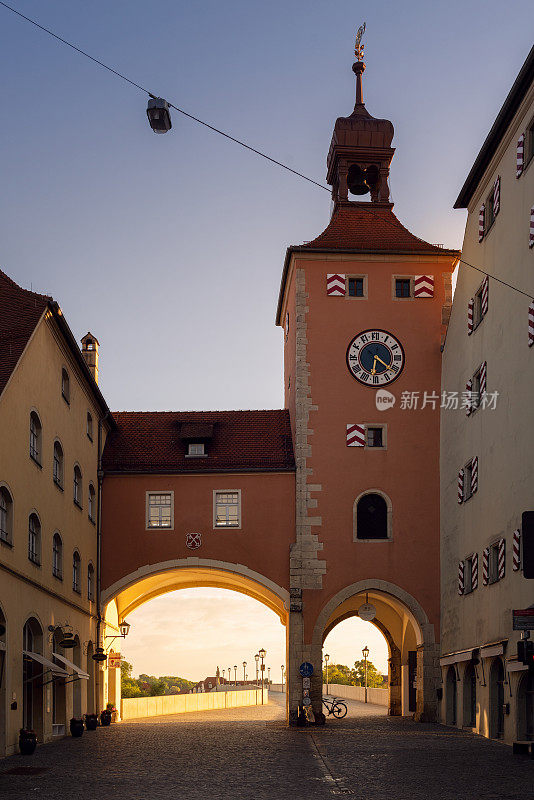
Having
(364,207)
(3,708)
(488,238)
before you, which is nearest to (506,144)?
(488,238)

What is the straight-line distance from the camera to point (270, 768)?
68.3 ft

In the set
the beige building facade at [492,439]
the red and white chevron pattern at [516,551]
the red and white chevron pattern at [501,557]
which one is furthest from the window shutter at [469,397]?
the red and white chevron pattern at [516,551]

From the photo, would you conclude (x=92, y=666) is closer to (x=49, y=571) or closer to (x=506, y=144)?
(x=49, y=571)

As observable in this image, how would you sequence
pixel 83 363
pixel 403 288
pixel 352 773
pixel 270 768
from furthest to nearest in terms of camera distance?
1. pixel 403 288
2. pixel 83 363
3. pixel 270 768
4. pixel 352 773

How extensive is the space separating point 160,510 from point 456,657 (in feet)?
37.0

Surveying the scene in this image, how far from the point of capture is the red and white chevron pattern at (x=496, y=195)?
28.9 meters

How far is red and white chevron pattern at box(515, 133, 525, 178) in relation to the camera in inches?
1040

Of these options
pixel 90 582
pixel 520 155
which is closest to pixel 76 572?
pixel 90 582

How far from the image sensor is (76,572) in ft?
112

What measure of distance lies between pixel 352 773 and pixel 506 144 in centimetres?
1602

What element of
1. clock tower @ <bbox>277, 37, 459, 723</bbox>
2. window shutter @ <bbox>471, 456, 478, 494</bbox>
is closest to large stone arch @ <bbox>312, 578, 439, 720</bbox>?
clock tower @ <bbox>277, 37, 459, 723</bbox>

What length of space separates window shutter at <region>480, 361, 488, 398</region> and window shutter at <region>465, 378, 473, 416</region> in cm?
150

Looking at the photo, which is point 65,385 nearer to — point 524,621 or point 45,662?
point 45,662

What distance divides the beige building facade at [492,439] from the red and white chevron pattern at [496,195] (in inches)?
2.0
